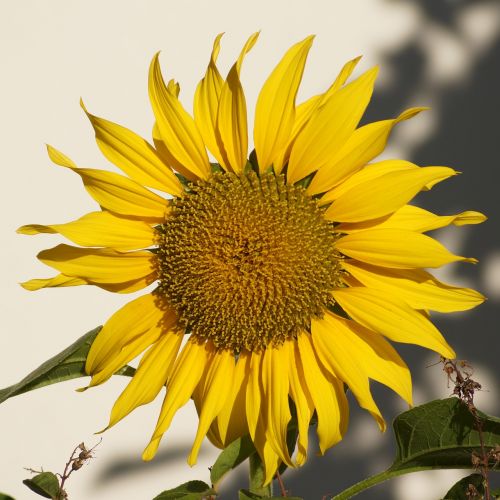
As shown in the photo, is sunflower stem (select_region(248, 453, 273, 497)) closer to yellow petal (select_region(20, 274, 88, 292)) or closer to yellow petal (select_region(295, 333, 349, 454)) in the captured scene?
yellow petal (select_region(295, 333, 349, 454))

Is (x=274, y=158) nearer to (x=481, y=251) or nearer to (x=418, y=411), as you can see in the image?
(x=418, y=411)

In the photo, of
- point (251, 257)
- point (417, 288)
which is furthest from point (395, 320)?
point (251, 257)

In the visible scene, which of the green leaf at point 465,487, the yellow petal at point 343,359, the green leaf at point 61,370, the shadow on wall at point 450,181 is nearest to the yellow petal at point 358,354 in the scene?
the yellow petal at point 343,359

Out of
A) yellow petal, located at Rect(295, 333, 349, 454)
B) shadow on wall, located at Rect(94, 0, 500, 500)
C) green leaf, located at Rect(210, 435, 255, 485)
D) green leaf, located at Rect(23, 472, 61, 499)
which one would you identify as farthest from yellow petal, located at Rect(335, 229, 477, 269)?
shadow on wall, located at Rect(94, 0, 500, 500)

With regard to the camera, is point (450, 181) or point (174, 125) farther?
point (450, 181)

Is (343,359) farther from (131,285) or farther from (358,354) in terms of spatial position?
(131,285)

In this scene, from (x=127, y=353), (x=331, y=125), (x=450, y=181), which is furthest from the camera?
(x=450, y=181)

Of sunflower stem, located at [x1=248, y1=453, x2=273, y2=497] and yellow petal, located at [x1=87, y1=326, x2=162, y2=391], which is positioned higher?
yellow petal, located at [x1=87, y1=326, x2=162, y2=391]
